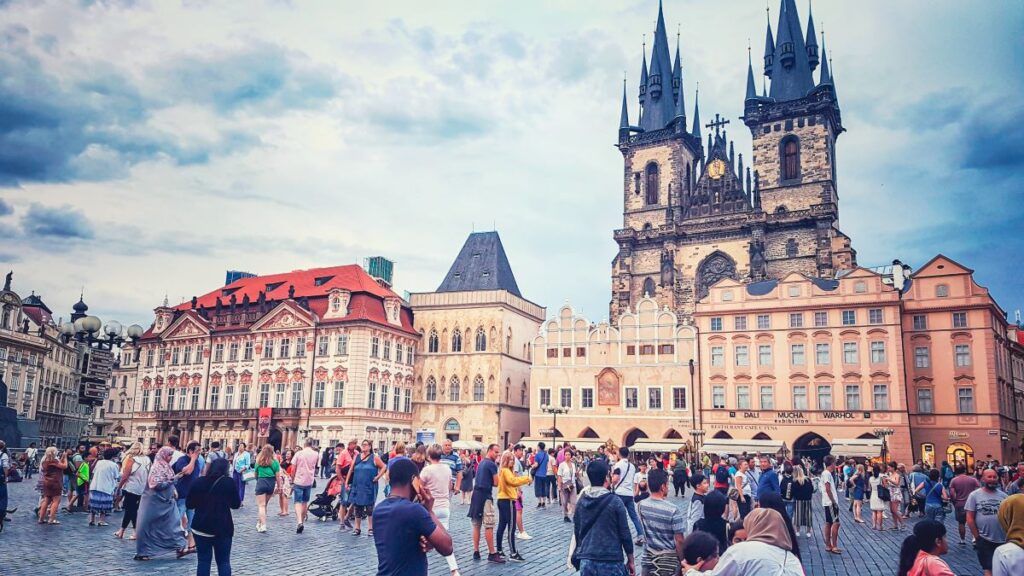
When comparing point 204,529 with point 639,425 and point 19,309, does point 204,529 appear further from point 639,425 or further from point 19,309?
point 19,309

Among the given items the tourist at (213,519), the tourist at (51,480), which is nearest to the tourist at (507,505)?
the tourist at (213,519)

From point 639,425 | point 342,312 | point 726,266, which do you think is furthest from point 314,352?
point 726,266

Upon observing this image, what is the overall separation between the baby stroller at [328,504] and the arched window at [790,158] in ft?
168

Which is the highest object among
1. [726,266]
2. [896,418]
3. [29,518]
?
[726,266]

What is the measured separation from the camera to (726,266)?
2378 inches

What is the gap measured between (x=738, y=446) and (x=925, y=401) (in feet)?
39.4

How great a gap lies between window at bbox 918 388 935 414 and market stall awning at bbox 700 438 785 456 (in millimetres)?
9429

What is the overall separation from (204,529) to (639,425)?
44308 mm

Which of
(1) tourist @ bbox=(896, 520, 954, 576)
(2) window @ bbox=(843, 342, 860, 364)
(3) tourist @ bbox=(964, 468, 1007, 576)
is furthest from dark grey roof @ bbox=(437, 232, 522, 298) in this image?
(1) tourist @ bbox=(896, 520, 954, 576)

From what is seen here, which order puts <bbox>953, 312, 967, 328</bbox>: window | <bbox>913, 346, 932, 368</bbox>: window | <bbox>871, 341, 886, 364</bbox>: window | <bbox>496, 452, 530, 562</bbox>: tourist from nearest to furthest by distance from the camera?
<bbox>496, 452, 530, 562</bbox>: tourist, <bbox>953, 312, 967, 328</bbox>: window, <bbox>871, 341, 886, 364</bbox>: window, <bbox>913, 346, 932, 368</bbox>: window

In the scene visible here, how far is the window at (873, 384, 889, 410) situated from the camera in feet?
152

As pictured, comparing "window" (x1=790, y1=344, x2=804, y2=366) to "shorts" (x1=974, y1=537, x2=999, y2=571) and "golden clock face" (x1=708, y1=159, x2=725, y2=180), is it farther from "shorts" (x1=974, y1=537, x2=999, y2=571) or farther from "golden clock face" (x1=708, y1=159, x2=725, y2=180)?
"shorts" (x1=974, y1=537, x2=999, y2=571)

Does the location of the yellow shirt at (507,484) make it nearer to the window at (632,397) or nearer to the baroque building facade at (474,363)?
the window at (632,397)

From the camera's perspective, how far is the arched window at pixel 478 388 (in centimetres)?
5775
